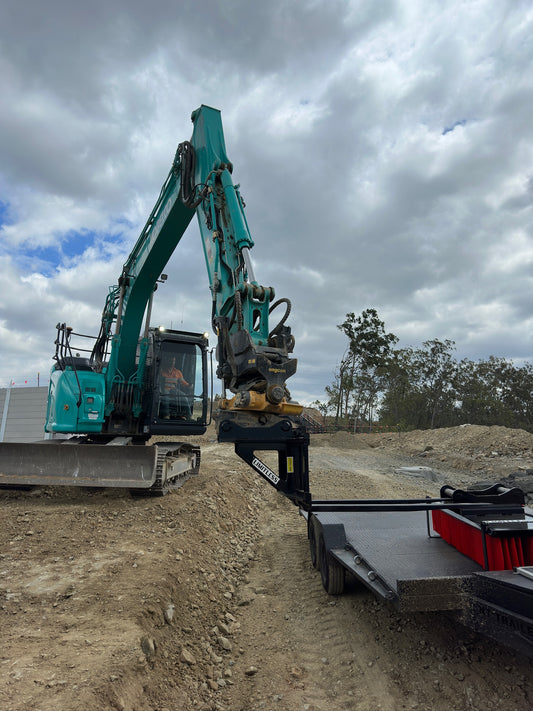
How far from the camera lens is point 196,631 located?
133 inches

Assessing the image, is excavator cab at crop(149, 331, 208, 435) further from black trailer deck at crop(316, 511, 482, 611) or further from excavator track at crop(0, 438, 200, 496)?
black trailer deck at crop(316, 511, 482, 611)

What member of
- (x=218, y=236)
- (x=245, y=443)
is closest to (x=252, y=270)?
(x=218, y=236)

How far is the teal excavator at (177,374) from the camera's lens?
3.69 metres

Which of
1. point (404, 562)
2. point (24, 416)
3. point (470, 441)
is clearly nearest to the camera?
point (404, 562)

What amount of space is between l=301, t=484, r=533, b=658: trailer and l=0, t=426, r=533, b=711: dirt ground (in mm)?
399

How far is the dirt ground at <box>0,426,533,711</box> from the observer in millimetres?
2498

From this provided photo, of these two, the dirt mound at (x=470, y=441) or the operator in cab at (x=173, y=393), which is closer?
the operator in cab at (x=173, y=393)

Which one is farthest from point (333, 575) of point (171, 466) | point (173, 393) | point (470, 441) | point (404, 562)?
point (470, 441)

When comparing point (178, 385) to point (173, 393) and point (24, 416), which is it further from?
point (24, 416)

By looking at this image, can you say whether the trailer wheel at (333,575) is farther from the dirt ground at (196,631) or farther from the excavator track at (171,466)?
the excavator track at (171,466)

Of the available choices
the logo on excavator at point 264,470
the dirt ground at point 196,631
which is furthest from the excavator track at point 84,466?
the logo on excavator at point 264,470

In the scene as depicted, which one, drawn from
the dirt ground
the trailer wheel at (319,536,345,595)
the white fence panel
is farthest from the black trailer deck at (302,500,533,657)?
the white fence panel

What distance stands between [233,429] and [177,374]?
465cm

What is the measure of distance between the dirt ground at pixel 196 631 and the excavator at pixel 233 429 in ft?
1.52
